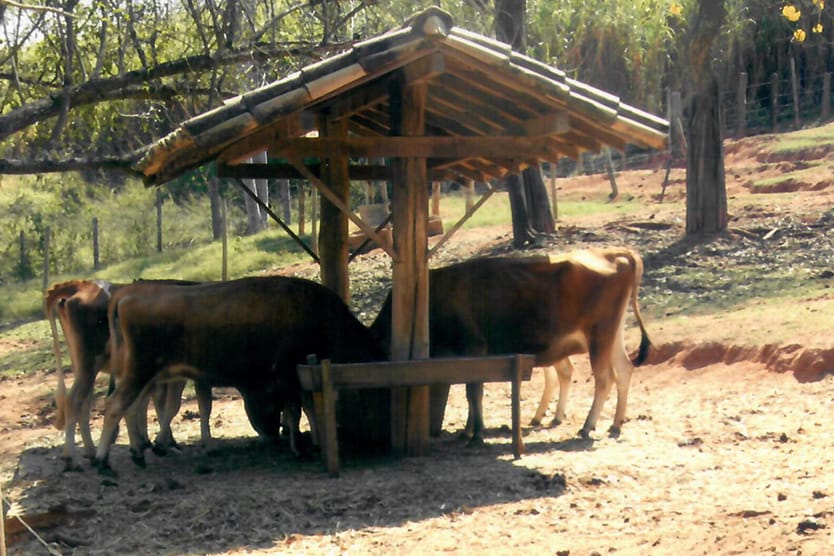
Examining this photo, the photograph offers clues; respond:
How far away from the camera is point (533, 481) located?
8938 millimetres

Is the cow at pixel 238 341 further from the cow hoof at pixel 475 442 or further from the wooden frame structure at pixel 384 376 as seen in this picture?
the cow hoof at pixel 475 442

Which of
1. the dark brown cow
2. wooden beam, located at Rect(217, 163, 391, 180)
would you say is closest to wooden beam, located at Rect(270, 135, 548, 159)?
wooden beam, located at Rect(217, 163, 391, 180)

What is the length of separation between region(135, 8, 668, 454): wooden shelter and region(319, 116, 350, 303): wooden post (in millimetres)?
21

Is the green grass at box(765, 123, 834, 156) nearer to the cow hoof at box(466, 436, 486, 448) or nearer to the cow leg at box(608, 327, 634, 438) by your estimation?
the cow leg at box(608, 327, 634, 438)

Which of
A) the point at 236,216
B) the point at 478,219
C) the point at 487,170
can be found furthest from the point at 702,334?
the point at 236,216

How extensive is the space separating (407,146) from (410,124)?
0.33 metres

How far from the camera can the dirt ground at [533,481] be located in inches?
299

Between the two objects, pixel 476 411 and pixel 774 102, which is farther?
pixel 774 102

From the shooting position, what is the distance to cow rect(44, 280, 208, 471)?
10.8 m

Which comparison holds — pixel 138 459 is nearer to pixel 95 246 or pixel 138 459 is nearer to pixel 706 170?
pixel 706 170

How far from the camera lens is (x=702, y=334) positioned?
14.2 metres

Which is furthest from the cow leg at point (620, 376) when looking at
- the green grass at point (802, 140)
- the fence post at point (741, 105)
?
the fence post at point (741, 105)

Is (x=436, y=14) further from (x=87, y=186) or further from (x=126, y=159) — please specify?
(x=87, y=186)

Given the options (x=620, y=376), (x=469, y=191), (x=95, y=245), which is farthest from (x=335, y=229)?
(x=95, y=245)
